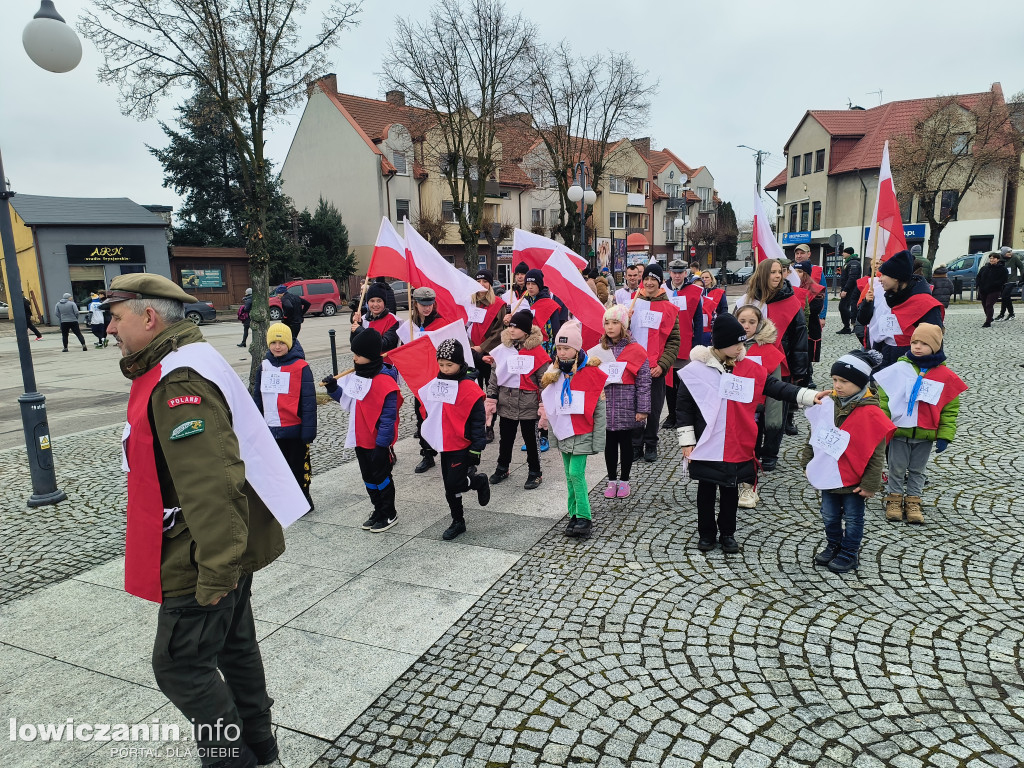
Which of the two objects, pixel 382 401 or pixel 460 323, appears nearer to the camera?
pixel 382 401

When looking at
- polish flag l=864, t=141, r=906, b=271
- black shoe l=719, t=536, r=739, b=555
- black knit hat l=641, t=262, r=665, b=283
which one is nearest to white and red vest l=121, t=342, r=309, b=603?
black shoe l=719, t=536, r=739, b=555

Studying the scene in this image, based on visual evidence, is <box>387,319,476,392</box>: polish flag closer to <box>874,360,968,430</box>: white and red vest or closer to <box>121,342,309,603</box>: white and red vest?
<box>121,342,309,603</box>: white and red vest

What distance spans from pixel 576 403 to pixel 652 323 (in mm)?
2191

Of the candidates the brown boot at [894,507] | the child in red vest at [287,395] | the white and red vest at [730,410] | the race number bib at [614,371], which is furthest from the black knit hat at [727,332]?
the child in red vest at [287,395]

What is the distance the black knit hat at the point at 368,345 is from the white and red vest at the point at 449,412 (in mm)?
554

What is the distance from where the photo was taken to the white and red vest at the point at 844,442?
4.09 metres

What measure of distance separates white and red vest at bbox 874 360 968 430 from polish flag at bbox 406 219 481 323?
12.9 ft

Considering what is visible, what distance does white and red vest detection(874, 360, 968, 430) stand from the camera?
4.87 metres

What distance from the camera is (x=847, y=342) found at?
14.9 meters

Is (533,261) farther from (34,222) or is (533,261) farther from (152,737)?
(34,222)

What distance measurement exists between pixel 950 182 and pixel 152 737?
46.1m

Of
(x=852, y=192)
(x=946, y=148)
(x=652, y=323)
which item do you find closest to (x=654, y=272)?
(x=652, y=323)

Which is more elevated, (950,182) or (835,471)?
(950,182)

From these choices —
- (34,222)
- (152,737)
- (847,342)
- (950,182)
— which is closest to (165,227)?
(34,222)
